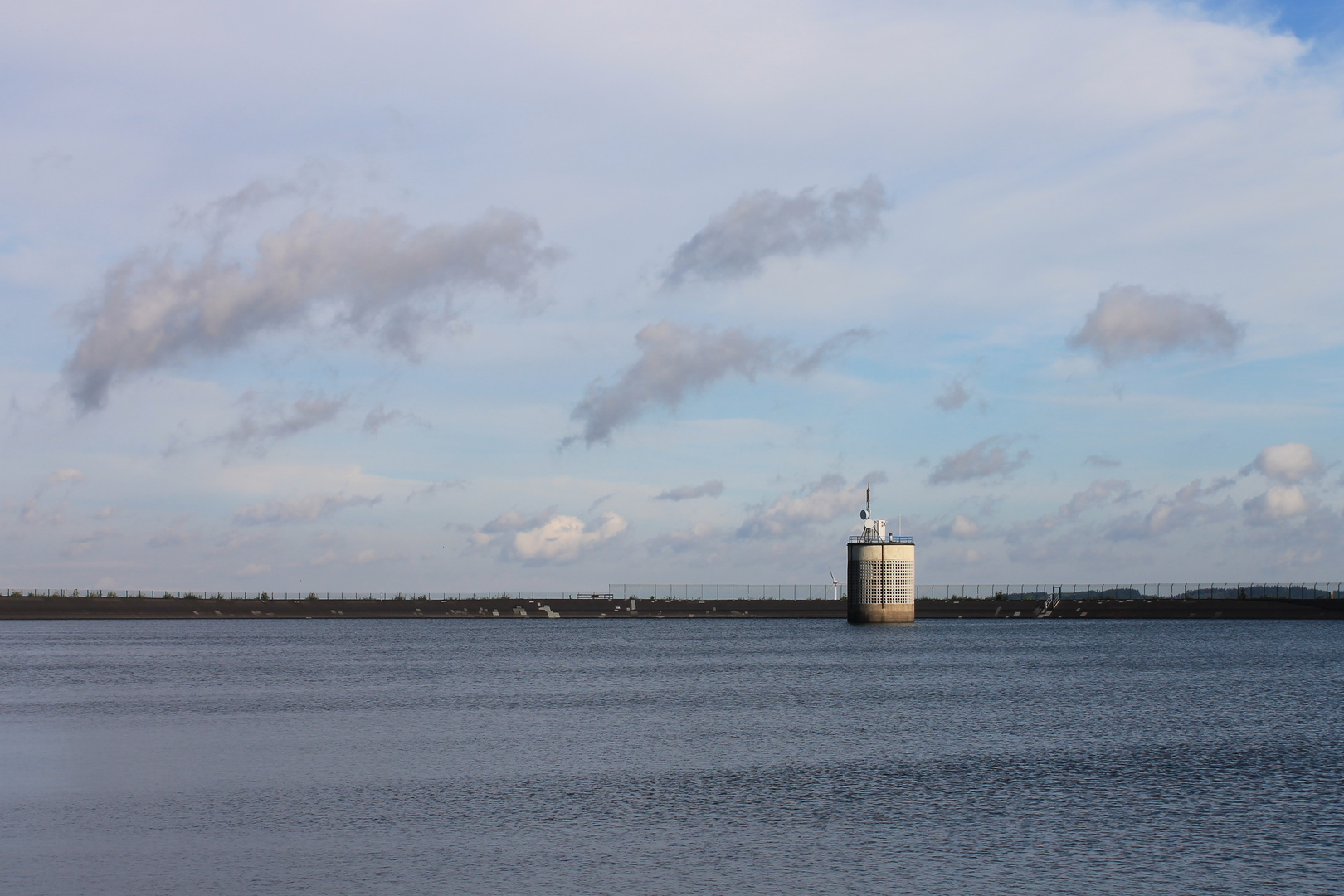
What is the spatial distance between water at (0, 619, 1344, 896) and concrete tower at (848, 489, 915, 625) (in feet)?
215

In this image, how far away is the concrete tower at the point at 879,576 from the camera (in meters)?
156

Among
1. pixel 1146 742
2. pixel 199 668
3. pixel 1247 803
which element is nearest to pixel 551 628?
pixel 199 668

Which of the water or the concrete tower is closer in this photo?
the water

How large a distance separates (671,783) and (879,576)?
120160 mm

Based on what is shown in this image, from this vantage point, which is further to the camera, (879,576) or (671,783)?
(879,576)

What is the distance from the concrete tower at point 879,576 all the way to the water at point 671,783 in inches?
2575

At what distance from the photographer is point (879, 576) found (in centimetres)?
15788

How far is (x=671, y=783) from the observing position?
40969mm

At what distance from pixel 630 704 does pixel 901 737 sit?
19.7 m

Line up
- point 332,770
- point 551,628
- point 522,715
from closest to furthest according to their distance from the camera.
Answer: point 332,770, point 522,715, point 551,628

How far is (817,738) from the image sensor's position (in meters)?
52.8

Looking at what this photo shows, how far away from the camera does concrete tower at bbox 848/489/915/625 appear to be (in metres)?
156

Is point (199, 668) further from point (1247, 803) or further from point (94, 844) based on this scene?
point (1247, 803)

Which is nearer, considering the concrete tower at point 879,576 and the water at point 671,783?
the water at point 671,783
